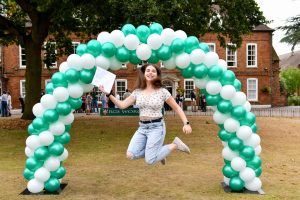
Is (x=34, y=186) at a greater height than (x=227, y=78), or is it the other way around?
(x=227, y=78)

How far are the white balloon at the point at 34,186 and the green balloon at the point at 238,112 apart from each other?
405 cm

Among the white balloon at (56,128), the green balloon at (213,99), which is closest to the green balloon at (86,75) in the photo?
the white balloon at (56,128)

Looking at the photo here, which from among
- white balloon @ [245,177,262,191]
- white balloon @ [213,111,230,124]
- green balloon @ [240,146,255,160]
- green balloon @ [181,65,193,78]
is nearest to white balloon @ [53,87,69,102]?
green balloon @ [181,65,193,78]

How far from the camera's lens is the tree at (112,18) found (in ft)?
50.5

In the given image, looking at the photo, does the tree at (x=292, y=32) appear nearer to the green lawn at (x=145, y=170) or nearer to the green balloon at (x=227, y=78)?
the green lawn at (x=145, y=170)

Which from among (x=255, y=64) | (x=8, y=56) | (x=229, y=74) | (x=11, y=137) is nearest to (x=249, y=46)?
(x=255, y=64)

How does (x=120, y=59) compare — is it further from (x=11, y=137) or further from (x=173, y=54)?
(x=11, y=137)

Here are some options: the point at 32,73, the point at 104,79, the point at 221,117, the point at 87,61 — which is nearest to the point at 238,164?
the point at 221,117

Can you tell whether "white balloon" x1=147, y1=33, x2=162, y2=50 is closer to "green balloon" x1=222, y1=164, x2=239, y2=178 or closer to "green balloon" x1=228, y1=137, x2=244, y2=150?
"green balloon" x1=228, y1=137, x2=244, y2=150

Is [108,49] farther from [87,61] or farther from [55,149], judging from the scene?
[55,149]

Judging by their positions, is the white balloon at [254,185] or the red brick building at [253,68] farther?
the red brick building at [253,68]

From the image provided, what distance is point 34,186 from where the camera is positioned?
7953 mm

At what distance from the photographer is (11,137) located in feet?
53.8

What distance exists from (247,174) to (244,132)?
830mm
